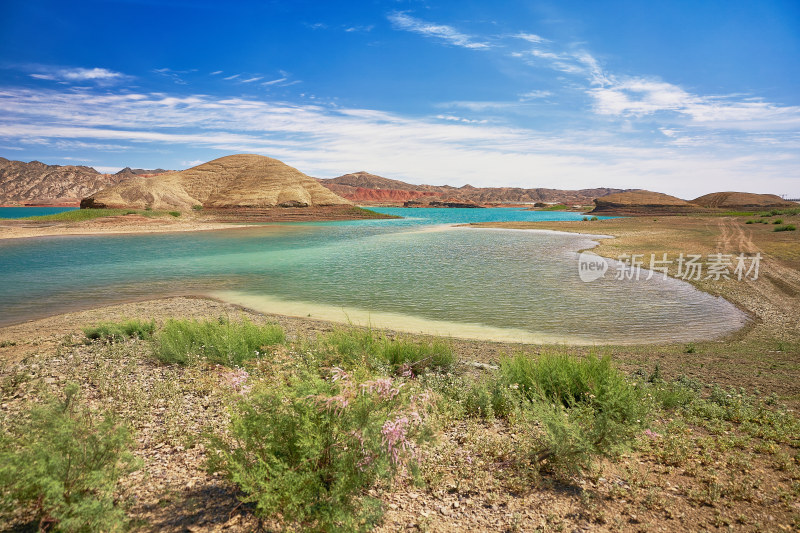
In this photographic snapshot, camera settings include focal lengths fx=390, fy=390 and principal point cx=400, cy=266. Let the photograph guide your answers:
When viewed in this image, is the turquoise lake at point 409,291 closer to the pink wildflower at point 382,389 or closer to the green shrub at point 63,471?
the pink wildflower at point 382,389

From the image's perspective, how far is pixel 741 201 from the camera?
8131 centimetres

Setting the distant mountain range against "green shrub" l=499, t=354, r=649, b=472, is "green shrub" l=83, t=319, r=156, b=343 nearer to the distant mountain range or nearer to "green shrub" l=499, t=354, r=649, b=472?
"green shrub" l=499, t=354, r=649, b=472

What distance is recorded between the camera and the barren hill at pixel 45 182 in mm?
169875

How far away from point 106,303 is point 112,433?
546 inches

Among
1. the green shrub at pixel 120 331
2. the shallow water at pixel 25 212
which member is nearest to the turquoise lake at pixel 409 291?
the green shrub at pixel 120 331

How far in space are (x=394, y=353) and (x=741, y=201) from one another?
104 metres

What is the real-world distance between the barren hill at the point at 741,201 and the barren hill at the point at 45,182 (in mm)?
218563

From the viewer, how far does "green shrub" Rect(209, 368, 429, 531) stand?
3053 mm

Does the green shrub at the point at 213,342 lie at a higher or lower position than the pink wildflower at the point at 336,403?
lower

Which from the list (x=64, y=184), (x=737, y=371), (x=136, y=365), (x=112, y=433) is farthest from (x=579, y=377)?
(x=64, y=184)

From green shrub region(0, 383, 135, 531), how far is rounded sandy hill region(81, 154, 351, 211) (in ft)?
279

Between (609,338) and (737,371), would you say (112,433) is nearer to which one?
(737,371)

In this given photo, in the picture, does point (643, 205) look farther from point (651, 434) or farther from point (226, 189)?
point (226, 189)

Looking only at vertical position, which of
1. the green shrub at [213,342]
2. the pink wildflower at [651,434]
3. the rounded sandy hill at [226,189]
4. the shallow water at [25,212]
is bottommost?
the shallow water at [25,212]
